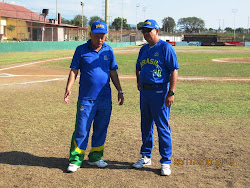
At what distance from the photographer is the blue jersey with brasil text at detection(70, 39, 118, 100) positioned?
4758 millimetres

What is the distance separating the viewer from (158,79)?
4.67 m

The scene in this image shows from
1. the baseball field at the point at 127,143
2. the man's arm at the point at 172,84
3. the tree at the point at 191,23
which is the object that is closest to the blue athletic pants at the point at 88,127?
the baseball field at the point at 127,143

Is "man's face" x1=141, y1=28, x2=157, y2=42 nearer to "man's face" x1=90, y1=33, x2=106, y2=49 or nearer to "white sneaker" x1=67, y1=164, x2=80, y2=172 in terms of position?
"man's face" x1=90, y1=33, x2=106, y2=49

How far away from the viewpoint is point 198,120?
25.5 feet

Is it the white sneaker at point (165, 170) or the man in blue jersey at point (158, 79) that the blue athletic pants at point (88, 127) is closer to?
the man in blue jersey at point (158, 79)

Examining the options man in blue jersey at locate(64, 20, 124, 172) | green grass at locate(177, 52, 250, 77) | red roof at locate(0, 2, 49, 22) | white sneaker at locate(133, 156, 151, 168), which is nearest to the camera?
man in blue jersey at locate(64, 20, 124, 172)

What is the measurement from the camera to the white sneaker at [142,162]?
193 inches

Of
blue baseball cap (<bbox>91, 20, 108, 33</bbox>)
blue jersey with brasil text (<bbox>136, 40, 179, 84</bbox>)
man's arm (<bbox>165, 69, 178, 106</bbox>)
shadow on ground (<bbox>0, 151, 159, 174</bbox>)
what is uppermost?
blue baseball cap (<bbox>91, 20, 108, 33</bbox>)

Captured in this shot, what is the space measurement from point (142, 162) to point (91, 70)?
1.54 meters

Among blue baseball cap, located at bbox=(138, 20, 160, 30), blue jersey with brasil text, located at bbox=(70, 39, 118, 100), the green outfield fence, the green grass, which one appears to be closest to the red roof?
the green outfield fence

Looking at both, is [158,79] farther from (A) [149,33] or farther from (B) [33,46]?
(B) [33,46]

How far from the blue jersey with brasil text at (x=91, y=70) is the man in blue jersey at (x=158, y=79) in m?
0.55

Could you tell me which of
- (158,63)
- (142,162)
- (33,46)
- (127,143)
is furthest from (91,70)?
(33,46)

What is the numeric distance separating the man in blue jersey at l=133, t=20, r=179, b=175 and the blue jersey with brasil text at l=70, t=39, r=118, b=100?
21.6 inches
